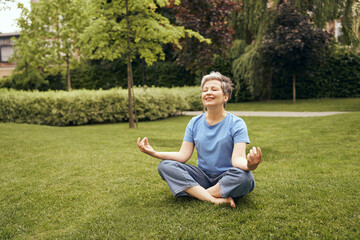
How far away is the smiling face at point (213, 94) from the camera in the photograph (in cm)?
325

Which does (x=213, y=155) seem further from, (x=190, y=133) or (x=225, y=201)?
(x=225, y=201)

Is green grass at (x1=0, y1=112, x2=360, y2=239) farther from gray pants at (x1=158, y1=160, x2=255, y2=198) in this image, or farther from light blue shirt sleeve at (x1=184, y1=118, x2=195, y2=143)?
light blue shirt sleeve at (x1=184, y1=118, x2=195, y2=143)

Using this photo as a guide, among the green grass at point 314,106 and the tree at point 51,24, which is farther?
the tree at point 51,24

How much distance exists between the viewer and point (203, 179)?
3.46 metres

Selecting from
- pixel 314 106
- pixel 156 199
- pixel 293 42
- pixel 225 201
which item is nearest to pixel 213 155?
pixel 225 201

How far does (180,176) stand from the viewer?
10.8 feet

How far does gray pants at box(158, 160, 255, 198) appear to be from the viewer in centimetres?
306

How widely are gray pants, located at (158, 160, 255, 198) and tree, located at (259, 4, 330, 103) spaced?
45.5ft

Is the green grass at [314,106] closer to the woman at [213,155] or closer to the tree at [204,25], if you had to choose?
the tree at [204,25]

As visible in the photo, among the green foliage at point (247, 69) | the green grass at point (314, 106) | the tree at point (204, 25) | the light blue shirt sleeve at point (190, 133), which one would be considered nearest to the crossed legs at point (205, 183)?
the light blue shirt sleeve at point (190, 133)

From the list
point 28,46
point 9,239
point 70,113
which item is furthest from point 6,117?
point 9,239

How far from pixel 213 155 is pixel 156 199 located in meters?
0.89

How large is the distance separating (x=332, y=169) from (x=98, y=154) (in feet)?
13.7

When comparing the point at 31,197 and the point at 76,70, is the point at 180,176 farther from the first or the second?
the point at 76,70
